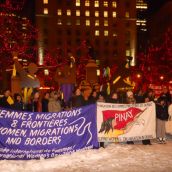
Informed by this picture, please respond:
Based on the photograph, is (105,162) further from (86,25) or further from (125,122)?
(86,25)

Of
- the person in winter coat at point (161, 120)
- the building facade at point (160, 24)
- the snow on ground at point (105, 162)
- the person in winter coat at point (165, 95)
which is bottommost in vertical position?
the snow on ground at point (105, 162)

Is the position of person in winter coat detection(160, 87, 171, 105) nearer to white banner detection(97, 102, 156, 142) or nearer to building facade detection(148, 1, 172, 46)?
white banner detection(97, 102, 156, 142)

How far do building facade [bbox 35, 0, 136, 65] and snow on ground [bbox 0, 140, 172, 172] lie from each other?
9375 cm

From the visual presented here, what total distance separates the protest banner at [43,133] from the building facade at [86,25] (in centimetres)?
9389

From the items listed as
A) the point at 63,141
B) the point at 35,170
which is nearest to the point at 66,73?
the point at 63,141

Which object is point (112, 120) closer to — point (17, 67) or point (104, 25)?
point (17, 67)

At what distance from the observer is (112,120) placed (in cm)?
1200

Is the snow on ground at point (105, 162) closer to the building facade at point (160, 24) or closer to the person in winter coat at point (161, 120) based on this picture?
the person in winter coat at point (161, 120)

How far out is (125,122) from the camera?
12203 millimetres

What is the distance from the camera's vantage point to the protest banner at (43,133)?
10055 millimetres

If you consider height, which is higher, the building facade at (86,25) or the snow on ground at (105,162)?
the building facade at (86,25)

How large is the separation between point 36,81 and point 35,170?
798 centimetres

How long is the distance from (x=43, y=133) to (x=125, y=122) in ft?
9.06

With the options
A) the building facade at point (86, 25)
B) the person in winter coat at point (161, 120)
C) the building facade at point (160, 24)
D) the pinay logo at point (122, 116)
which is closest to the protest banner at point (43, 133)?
the pinay logo at point (122, 116)
